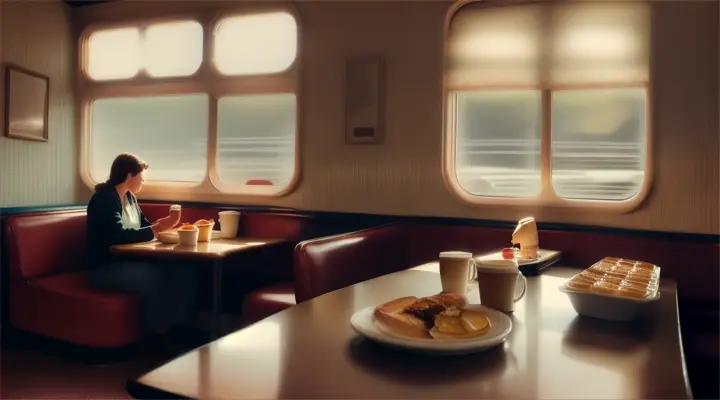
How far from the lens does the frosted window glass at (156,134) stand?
4438mm

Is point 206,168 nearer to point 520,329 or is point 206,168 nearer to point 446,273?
point 446,273

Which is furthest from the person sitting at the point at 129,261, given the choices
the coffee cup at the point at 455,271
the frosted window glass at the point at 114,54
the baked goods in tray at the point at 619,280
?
the baked goods in tray at the point at 619,280

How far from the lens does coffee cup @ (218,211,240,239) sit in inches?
141

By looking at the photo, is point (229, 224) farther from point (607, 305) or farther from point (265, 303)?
point (607, 305)

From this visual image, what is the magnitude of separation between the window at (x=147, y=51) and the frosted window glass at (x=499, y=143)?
2209mm

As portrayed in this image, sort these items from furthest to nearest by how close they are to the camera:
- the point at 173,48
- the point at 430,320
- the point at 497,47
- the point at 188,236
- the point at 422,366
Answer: the point at 173,48, the point at 497,47, the point at 188,236, the point at 430,320, the point at 422,366

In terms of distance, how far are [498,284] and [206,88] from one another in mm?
3543

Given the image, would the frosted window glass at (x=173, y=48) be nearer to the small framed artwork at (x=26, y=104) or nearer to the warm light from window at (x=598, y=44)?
the small framed artwork at (x=26, y=104)

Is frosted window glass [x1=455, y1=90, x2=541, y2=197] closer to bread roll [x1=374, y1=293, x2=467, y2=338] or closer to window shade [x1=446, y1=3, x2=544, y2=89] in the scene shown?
window shade [x1=446, y1=3, x2=544, y2=89]

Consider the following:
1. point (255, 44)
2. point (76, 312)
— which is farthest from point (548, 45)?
point (76, 312)

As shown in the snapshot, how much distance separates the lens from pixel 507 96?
3551 mm

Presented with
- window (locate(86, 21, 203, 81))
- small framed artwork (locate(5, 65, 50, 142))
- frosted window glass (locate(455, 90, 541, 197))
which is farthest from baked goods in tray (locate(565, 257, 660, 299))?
small framed artwork (locate(5, 65, 50, 142))

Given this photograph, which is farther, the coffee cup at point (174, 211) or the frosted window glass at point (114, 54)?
the frosted window glass at point (114, 54)

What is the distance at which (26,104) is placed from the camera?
4352 mm
